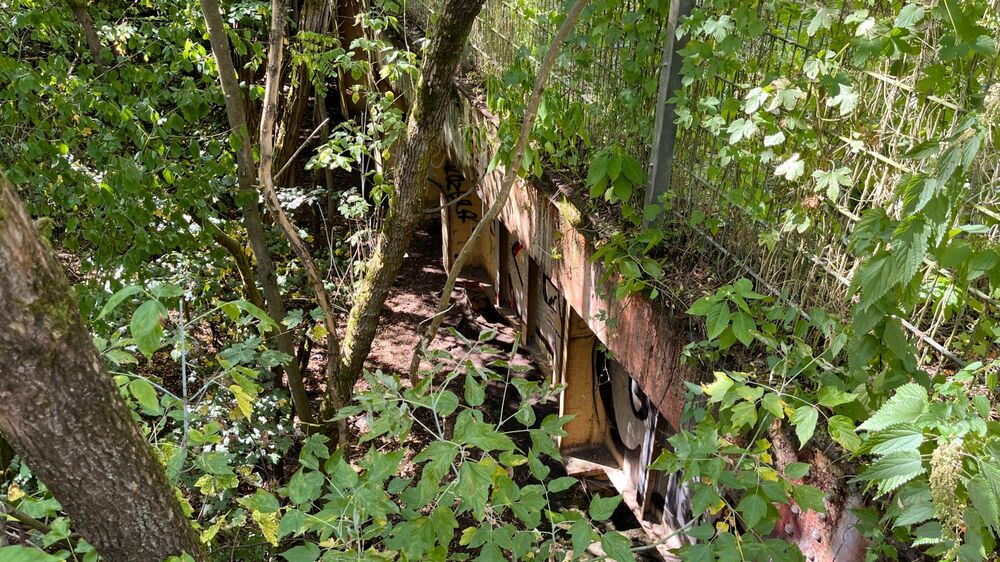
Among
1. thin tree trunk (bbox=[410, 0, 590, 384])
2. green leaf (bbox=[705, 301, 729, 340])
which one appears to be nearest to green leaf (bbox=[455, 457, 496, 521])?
thin tree trunk (bbox=[410, 0, 590, 384])

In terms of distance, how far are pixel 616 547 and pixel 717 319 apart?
114 cm

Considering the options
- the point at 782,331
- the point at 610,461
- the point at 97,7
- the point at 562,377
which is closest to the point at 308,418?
the point at 562,377

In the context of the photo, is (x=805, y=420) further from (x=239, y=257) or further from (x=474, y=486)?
(x=239, y=257)

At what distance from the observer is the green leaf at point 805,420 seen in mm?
2363

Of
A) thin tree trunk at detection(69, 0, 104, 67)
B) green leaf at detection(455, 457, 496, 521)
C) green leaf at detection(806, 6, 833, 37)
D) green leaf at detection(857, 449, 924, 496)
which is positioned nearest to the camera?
green leaf at detection(857, 449, 924, 496)

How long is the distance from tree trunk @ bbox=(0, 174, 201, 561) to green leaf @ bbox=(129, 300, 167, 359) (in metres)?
0.17

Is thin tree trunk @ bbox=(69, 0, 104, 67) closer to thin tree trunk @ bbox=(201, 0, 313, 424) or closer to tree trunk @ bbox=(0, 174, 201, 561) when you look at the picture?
thin tree trunk @ bbox=(201, 0, 313, 424)

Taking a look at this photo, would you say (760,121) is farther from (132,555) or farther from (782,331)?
(132,555)

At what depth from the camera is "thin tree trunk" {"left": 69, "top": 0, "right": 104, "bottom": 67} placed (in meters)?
4.96

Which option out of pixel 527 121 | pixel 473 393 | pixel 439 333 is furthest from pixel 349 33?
pixel 473 393

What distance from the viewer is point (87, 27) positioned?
497cm

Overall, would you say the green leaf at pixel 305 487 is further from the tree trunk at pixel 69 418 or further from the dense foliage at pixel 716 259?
the tree trunk at pixel 69 418

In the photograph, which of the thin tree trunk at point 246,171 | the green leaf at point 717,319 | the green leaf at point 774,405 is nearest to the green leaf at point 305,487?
the green leaf at point 774,405

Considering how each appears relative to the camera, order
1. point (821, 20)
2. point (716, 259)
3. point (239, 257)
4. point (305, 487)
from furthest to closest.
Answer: point (239, 257), point (716, 259), point (821, 20), point (305, 487)
